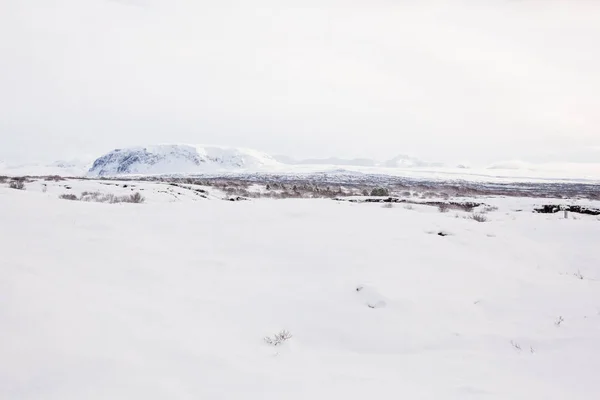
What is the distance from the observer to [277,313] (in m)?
A: 5.08

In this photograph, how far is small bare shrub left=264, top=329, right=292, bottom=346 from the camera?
4285 millimetres

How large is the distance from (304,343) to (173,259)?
3.18 metres

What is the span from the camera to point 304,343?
4.41 m

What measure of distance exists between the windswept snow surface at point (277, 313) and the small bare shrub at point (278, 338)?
8 centimetres

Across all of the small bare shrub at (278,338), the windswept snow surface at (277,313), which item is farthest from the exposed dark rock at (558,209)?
the small bare shrub at (278,338)

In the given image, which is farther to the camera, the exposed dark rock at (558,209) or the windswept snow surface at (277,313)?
the exposed dark rock at (558,209)

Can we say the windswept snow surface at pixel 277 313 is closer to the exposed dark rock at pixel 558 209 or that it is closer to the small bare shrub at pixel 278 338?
the small bare shrub at pixel 278 338

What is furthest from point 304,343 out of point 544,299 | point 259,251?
point 544,299

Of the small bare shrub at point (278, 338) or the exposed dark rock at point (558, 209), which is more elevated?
the exposed dark rock at point (558, 209)

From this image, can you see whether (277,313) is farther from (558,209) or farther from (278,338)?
(558,209)

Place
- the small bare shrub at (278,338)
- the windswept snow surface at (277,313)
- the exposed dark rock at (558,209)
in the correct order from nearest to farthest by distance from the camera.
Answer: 1. the windswept snow surface at (277,313)
2. the small bare shrub at (278,338)
3. the exposed dark rock at (558,209)

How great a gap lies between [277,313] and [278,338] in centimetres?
74

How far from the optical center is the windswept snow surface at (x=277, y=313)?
3.32m

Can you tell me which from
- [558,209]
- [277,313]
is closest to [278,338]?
[277,313]
